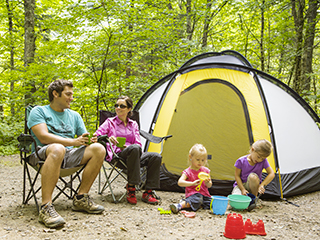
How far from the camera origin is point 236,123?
321 centimetres

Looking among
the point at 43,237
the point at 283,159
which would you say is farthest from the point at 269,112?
the point at 43,237

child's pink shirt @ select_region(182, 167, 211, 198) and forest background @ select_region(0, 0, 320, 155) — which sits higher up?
forest background @ select_region(0, 0, 320, 155)

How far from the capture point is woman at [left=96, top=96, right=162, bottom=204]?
2.61 m

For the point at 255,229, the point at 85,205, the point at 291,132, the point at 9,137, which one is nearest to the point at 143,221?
the point at 85,205

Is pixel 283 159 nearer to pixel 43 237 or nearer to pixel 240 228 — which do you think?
pixel 240 228

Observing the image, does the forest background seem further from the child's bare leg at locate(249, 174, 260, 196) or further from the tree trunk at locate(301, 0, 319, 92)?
the child's bare leg at locate(249, 174, 260, 196)

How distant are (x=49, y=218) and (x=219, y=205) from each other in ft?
4.82

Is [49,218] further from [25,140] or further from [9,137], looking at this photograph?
[9,137]

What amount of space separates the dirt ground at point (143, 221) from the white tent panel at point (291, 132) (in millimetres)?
502

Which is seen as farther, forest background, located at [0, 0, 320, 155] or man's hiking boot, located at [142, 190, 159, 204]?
forest background, located at [0, 0, 320, 155]

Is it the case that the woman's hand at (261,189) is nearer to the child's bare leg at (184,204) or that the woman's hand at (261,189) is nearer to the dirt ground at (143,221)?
the dirt ground at (143,221)

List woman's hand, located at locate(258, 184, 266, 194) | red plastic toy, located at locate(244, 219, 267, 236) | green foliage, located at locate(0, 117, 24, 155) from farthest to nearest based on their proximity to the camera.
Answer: green foliage, located at locate(0, 117, 24, 155) → woman's hand, located at locate(258, 184, 266, 194) → red plastic toy, located at locate(244, 219, 267, 236)

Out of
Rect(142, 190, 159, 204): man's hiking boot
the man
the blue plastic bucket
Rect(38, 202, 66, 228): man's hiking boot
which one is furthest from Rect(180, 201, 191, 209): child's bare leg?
Rect(38, 202, 66, 228): man's hiking boot

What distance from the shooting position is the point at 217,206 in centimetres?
240
